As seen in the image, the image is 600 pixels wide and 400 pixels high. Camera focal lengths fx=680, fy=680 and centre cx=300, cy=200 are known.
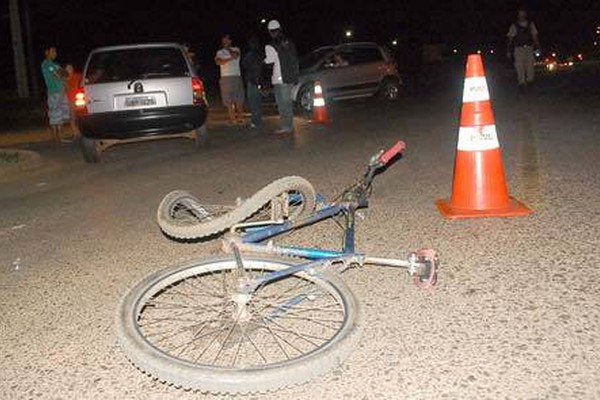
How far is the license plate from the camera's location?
32.3ft

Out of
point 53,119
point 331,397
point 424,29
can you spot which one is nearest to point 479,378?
point 331,397

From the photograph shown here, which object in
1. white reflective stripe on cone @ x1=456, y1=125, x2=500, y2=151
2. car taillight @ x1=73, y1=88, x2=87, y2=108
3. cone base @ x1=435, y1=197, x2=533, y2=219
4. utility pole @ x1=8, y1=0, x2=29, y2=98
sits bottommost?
cone base @ x1=435, y1=197, x2=533, y2=219

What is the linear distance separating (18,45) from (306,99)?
12171 mm

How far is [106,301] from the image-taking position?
439 cm

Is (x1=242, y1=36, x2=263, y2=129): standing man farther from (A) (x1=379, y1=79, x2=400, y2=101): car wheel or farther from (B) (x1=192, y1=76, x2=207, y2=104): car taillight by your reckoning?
(A) (x1=379, y1=79, x2=400, y2=101): car wheel

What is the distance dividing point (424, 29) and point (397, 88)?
137 ft

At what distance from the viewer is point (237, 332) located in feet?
11.8

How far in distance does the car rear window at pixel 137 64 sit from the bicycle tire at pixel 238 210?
5909 millimetres

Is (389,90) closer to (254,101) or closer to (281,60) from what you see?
(254,101)

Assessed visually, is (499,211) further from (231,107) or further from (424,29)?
(424,29)

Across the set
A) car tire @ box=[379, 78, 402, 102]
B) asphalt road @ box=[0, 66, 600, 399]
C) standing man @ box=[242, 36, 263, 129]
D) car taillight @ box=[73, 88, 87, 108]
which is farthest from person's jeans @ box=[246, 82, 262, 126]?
car tire @ box=[379, 78, 402, 102]

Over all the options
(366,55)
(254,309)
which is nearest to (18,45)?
(366,55)

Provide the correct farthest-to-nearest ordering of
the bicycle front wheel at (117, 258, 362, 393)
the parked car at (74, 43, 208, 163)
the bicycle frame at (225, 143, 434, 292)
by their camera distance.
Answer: the parked car at (74, 43, 208, 163) → the bicycle frame at (225, 143, 434, 292) → the bicycle front wheel at (117, 258, 362, 393)

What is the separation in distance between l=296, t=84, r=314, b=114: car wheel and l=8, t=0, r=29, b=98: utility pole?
11704mm
